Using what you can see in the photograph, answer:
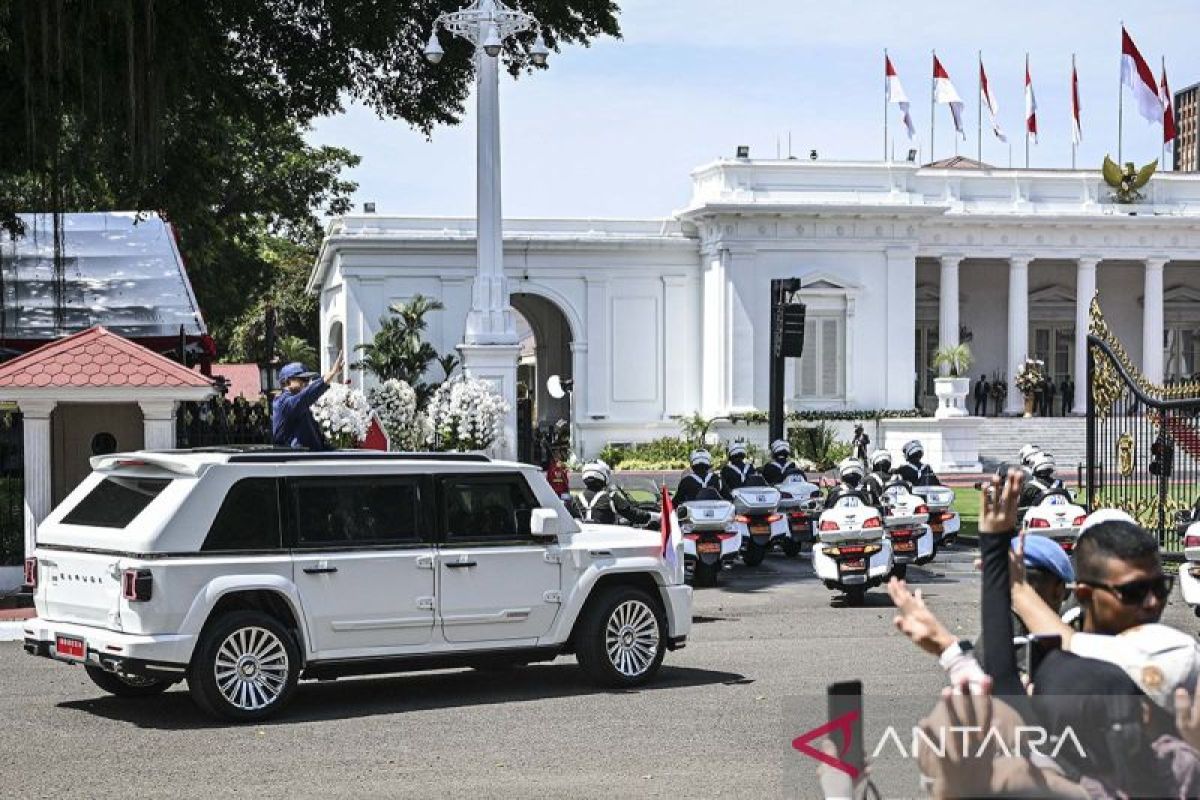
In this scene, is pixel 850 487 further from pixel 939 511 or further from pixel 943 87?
pixel 943 87

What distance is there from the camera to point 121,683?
11656mm

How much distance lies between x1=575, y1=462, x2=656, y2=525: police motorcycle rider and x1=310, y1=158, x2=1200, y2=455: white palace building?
31.3m

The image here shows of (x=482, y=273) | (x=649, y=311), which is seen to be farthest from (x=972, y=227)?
(x=482, y=273)

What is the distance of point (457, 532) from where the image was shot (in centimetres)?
1181

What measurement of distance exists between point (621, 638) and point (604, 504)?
552cm

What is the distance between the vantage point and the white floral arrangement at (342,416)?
2027 centimetres

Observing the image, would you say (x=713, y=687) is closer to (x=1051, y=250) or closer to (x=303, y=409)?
(x=303, y=409)

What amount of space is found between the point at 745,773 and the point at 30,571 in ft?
21.2

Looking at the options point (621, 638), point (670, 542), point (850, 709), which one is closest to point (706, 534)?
point (670, 542)

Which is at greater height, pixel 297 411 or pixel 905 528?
pixel 297 411

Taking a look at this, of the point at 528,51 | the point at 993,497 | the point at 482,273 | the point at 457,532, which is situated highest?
the point at 528,51

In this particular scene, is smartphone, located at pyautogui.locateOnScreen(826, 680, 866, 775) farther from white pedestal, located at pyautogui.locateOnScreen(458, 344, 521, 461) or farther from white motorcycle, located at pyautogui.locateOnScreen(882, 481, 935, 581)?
white pedestal, located at pyautogui.locateOnScreen(458, 344, 521, 461)

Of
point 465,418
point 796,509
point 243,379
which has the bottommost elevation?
point 796,509

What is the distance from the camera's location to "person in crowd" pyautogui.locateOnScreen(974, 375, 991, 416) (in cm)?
5700
